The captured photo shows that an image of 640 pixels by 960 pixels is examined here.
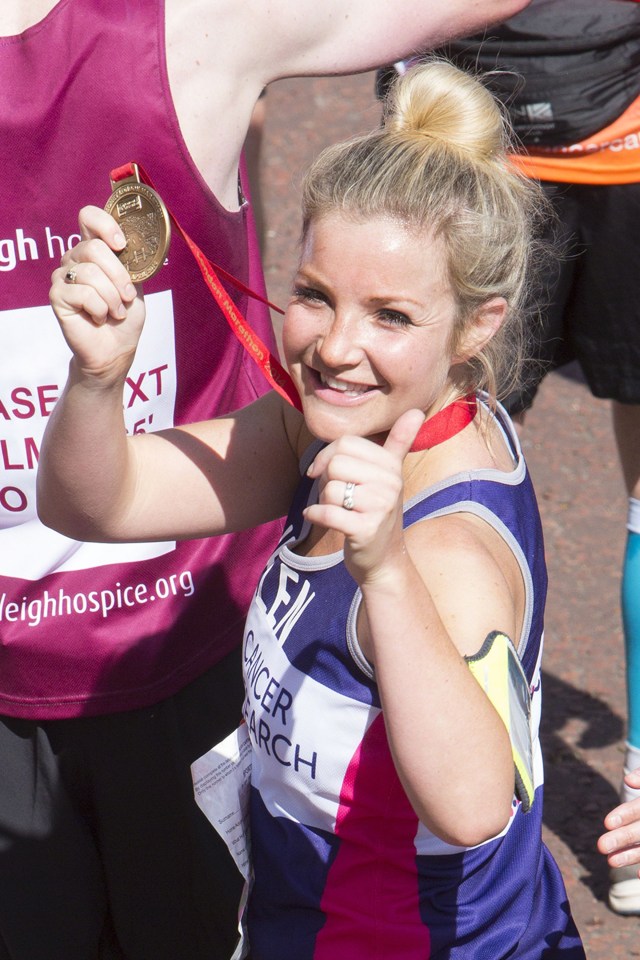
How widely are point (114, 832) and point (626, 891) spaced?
1.27 meters

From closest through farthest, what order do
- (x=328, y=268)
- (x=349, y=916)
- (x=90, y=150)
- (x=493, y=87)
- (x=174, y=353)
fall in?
1. (x=328, y=268)
2. (x=349, y=916)
3. (x=90, y=150)
4. (x=174, y=353)
5. (x=493, y=87)

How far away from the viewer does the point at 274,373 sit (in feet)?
6.17

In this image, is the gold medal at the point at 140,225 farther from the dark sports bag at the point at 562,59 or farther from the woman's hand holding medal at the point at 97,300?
the dark sports bag at the point at 562,59

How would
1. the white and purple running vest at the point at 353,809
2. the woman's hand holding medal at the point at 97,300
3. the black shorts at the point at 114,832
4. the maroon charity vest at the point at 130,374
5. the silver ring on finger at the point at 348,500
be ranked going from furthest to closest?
the black shorts at the point at 114,832 < the maroon charity vest at the point at 130,374 < the white and purple running vest at the point at 353,809 < the woman's hand holding medal at the point at 97,300 < the silver ring on finger at the point at 348,500

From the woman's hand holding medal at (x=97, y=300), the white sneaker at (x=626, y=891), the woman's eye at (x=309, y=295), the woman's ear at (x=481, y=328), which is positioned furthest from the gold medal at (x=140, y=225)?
the white sneaker at (x=626, y=891)

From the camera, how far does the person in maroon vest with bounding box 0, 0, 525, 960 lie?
193 cm

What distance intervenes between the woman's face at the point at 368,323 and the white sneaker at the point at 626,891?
66.0 inches

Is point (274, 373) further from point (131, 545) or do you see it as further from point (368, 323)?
point (131, 545)

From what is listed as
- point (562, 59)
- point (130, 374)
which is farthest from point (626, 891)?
point (562, 59)

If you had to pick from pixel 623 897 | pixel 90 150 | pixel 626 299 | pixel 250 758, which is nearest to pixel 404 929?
pixel 250 758

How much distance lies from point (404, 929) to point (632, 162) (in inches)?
74.1

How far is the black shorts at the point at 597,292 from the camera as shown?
3.09 metres

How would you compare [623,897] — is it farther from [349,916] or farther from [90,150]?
[90,150]

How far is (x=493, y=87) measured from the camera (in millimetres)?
3004
